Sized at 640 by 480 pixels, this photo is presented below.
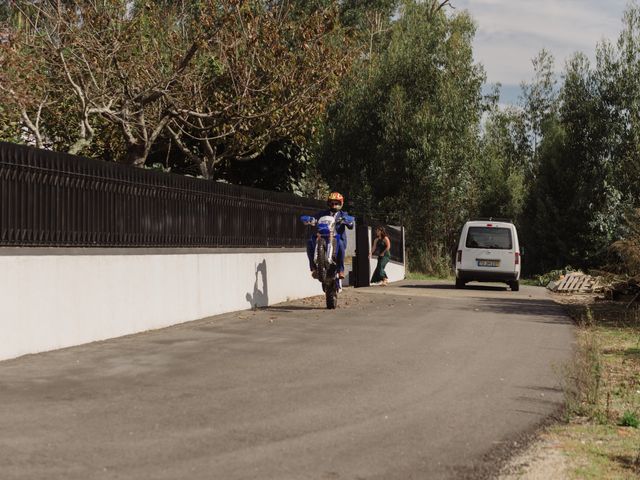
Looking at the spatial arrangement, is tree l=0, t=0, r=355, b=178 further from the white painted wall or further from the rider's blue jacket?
the white painted wall

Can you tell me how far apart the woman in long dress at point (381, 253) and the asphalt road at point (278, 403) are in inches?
607

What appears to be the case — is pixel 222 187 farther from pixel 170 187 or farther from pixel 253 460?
pixel 253 460

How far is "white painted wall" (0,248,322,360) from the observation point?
10.2m

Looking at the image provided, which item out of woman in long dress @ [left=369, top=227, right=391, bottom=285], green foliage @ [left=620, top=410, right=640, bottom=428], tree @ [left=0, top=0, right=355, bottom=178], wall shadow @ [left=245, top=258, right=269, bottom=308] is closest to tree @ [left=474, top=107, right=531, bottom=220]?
woman in long dress @ [left=369, top=227, right=391, bottom=285]

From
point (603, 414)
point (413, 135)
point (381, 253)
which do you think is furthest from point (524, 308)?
point (413, 135)

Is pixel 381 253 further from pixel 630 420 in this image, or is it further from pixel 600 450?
pixel 600 450

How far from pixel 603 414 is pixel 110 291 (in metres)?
6.65

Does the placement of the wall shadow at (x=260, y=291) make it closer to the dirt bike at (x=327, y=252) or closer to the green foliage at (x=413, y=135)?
the dirt bike at (x=327, y=252)

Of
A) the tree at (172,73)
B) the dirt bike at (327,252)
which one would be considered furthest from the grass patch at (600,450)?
the tree at (172,73)

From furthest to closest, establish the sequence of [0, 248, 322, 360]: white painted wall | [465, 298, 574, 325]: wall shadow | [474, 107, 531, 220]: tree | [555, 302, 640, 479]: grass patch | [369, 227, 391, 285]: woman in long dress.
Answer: [474, 107, 531, 220]: tree, [369, 227, 391, 285]: woman in long dress, [465, 298, 574, 325]: wall shadow, [0, 248, 322, 360]: white painted wall, [555, 302, 640, 479]: grass patch

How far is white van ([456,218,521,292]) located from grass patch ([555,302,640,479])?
1564 centimetres

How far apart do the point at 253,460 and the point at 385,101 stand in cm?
3635

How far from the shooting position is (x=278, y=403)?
777 cm

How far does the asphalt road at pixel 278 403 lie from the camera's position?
5812mm
